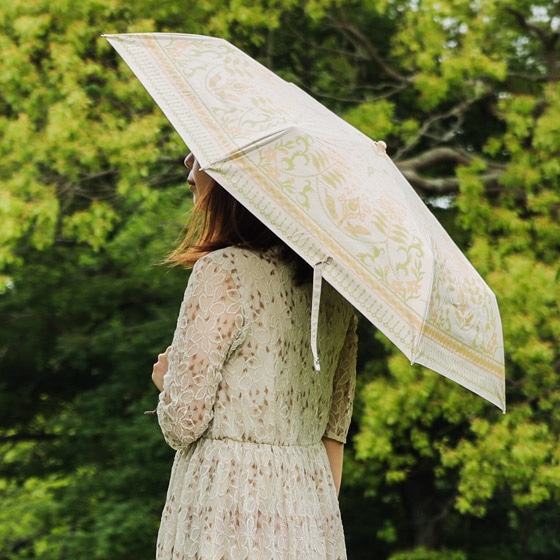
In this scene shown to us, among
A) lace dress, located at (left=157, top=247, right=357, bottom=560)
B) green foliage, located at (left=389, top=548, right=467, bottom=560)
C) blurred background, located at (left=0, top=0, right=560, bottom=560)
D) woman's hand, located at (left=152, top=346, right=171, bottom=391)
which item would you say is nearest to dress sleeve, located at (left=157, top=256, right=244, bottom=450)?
lace dress, located at (left=157, top=247, right=357, bottom=560)

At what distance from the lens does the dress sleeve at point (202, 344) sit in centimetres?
201

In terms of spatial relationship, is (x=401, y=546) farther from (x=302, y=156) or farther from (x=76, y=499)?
(x=302, y=156)

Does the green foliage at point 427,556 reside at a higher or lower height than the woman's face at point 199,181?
lower

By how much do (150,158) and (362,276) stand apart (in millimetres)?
5509

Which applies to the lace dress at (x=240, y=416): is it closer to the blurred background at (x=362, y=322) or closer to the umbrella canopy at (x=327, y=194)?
the umbrella canopy at (x=327, y=194)

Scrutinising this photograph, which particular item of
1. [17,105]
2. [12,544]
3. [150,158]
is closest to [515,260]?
[150,158]

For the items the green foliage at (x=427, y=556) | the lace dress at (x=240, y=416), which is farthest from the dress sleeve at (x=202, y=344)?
the green foliage at (x=427, y=556)

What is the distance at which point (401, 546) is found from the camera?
34.3ft

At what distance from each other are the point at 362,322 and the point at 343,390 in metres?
6.21

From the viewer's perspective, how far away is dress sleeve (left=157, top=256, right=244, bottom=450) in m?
2.01

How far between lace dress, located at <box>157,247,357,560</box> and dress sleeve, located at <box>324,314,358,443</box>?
0.62 feet

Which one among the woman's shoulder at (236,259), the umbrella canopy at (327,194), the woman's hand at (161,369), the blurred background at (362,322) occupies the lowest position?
the blurred background at (362,322)

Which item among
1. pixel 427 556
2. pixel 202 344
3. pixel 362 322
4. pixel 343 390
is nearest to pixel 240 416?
pixel 202 344

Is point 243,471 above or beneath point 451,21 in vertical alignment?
above
